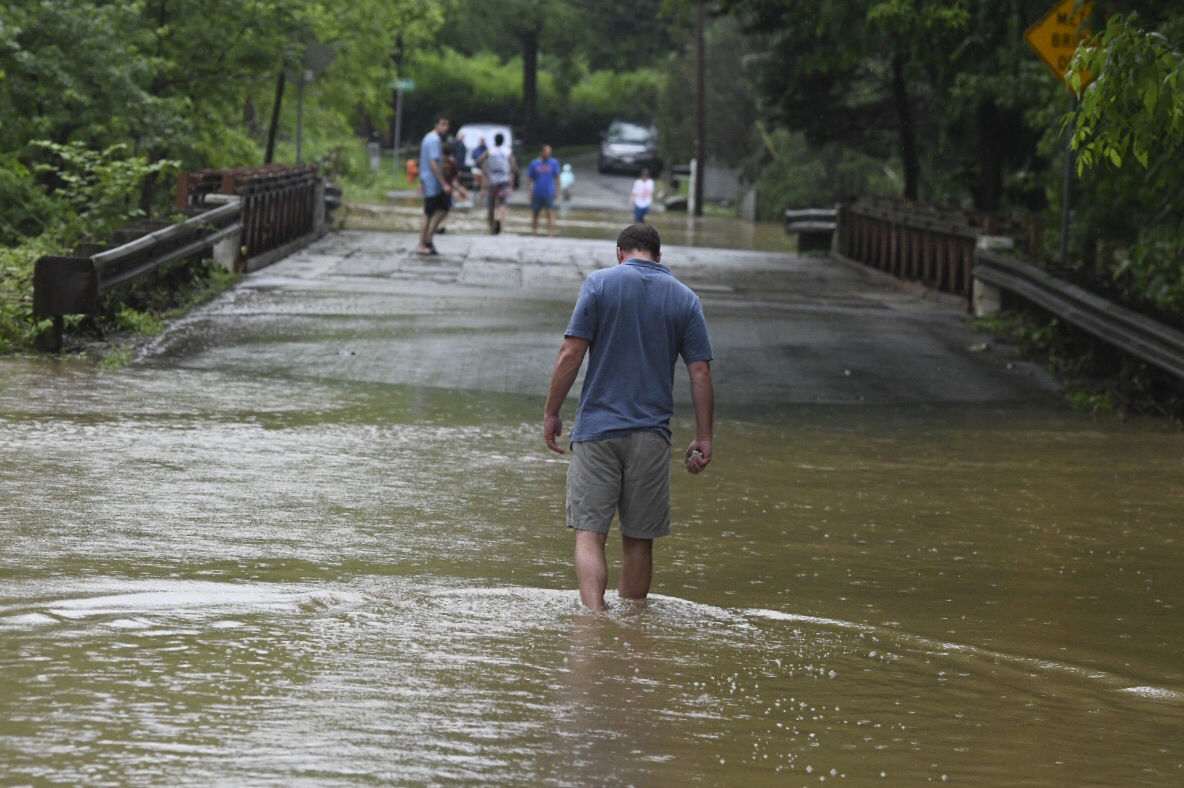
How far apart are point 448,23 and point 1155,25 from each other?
241 ft

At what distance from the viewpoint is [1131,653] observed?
22.9 ft

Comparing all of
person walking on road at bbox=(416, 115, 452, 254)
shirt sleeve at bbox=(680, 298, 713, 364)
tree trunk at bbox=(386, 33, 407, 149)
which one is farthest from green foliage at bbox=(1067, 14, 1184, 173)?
tree trunk at bbox=(386, 33, 407, 149)

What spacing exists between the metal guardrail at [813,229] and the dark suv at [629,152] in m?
35.1

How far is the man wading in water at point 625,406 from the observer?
7152 millimetres

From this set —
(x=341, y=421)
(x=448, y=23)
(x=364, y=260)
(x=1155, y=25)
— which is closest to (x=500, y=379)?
(x=341, y=421)

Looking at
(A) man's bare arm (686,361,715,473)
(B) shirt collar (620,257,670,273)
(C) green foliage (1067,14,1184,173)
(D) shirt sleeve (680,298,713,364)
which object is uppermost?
(C) green foliage (1067,14,1184,173)

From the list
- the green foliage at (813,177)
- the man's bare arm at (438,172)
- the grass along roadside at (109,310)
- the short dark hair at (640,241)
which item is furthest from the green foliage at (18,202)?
the green foliage at (813,177)

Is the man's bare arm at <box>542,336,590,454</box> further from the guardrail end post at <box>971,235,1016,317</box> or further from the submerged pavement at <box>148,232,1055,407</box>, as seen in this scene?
the guardrail end post at <box>971,235,1016,317</box>

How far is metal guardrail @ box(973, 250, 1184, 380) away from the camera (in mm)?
13352

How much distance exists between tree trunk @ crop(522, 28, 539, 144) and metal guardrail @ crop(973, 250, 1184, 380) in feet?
207

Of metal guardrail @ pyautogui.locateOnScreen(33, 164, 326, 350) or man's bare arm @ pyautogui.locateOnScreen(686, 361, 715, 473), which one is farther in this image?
metal guardrail @ pyautogui.locateOnScreen(33, 164, 326, 350)

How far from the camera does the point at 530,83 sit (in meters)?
81.4

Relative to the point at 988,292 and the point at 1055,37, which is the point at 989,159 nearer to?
the point at 988,292

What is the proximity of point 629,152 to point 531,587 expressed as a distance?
2544 inches
